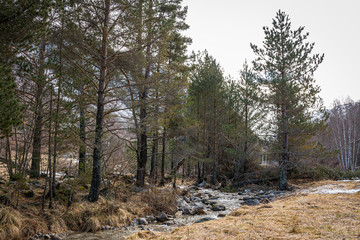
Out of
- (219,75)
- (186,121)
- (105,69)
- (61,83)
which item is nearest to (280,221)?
(61,83)

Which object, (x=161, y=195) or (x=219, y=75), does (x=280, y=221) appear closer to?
(x=161, y=195)

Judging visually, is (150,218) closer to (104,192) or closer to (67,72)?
(104,192)

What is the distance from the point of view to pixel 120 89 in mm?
10281

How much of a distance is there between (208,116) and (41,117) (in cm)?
1486

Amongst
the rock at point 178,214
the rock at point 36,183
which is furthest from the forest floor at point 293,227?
the rock at point 36,183

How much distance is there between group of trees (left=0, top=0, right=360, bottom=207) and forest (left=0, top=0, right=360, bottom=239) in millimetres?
46

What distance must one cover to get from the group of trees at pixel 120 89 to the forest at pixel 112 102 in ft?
0.15

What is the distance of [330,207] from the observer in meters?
5.89

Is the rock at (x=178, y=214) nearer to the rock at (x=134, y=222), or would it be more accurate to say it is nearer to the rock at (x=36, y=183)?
the rock at (x=134, y=222)

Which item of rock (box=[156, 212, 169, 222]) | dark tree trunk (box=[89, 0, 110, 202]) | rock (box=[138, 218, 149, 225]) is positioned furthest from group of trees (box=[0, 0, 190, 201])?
rock (box=[156, 212, 169, 222])

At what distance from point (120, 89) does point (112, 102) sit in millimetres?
1186

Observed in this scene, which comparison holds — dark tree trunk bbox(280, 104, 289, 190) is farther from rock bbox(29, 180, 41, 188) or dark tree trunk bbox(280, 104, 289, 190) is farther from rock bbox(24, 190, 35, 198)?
rock bbox(24, 190, 35, 198)

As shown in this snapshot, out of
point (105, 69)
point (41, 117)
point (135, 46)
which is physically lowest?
point (41, 117)

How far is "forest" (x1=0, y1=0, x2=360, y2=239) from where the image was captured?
616 centimetres
